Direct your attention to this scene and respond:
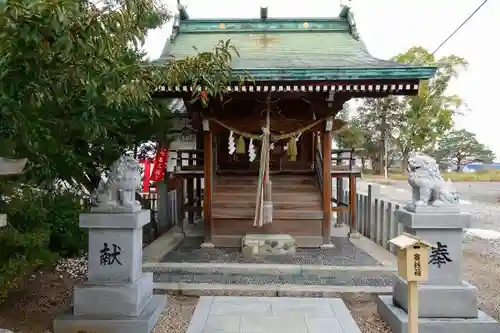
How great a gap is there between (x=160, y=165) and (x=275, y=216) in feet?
13.9

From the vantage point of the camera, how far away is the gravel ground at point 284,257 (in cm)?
649

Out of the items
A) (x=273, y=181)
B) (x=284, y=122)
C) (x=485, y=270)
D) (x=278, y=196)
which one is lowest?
(x=485, y=270)

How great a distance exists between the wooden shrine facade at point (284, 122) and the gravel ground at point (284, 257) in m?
0.40

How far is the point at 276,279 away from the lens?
5902mm

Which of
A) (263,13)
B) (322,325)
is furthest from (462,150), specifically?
(322,325)

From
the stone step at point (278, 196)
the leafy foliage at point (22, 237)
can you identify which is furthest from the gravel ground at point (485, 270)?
the leafy foliage at point (22, 237)

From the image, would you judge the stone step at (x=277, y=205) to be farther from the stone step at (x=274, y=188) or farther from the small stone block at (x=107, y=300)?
the small stone block at (x=107, y=300)

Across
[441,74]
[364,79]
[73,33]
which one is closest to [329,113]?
[364,79]

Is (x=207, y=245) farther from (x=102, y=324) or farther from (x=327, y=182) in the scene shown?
(x=102, y=324)

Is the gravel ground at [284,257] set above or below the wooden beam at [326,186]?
below

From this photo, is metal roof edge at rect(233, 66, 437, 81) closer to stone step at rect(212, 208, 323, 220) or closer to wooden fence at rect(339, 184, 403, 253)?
wooden fence at rect(339, 184, 403, 253)

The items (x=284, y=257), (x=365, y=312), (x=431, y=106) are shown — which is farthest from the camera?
(x=431, y=106)

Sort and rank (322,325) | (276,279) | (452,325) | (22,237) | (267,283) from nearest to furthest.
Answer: (452,325)
(322,325)
(22,237)
(267,283)
(276,279)

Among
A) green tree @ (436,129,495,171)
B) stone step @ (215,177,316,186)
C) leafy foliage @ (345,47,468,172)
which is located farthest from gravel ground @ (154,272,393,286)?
green tree @ (436,129,495,171)
